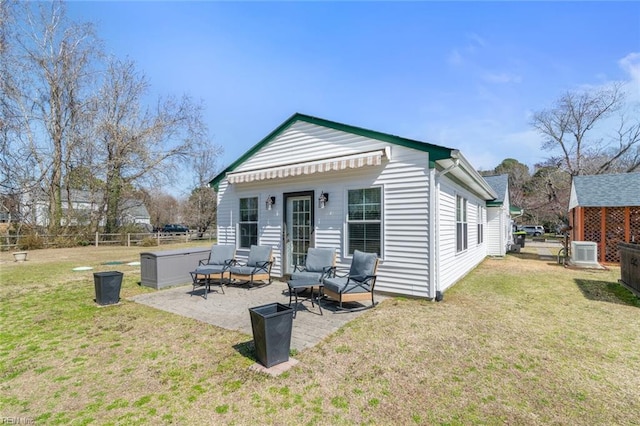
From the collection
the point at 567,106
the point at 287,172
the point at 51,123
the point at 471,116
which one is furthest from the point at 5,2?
the point at 567,106

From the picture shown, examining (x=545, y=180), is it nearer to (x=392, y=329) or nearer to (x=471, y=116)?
(x=471, y=116)

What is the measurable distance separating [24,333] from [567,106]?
3516 centimetres

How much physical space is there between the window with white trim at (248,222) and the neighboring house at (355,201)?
3 cm

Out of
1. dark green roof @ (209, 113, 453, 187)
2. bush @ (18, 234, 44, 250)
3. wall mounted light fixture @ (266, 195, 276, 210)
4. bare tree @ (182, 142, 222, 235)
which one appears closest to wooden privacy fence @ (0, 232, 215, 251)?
bush @ (18, 234, 44, 250)

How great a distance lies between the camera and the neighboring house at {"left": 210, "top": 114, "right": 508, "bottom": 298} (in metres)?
6.34

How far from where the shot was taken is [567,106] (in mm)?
25438

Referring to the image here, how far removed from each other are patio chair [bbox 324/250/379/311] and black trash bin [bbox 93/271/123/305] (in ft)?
14.3

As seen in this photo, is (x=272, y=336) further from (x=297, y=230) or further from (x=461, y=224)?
(x=461, y=224)

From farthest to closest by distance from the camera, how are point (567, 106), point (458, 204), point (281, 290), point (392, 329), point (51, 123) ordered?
point (567, 106) < point (51, 123) < point (458, 204) < point (281, 290) < point (392, 329)

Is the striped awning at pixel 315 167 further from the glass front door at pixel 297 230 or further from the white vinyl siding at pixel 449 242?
the white vinyl siding at pixel 449 242

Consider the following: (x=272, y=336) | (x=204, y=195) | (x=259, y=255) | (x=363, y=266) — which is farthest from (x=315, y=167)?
(x=204, y=195)

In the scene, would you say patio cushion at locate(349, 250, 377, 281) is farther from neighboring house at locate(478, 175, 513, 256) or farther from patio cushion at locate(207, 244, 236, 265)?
neighboring house at locate(478, 175, 513, 256)

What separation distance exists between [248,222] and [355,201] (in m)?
3.75

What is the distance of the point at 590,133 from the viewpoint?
25.2m
